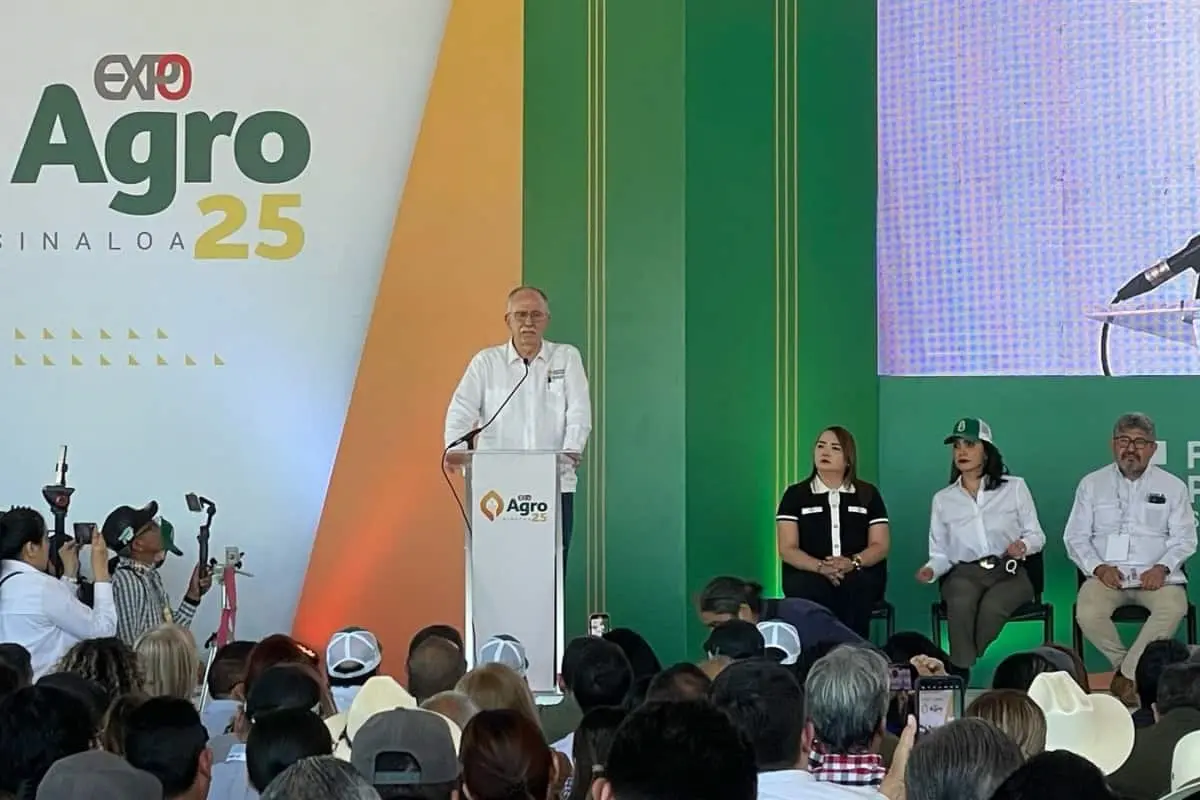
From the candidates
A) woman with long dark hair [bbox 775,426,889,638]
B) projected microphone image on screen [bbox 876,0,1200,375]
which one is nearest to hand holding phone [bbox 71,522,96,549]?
woman with long dark hair [bbox 775,426,889,638]

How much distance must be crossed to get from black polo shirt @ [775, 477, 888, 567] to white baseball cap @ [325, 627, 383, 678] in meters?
2.71

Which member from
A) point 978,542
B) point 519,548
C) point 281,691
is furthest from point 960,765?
point 978,542

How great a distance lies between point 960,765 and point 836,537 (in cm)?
424

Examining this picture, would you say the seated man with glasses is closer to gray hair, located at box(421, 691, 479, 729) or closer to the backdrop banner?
the backdrop banner

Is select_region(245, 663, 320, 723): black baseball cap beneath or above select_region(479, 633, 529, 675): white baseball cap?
above

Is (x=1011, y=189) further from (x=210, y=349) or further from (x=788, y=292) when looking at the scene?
(x=210, y=349)

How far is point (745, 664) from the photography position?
319 centimetres

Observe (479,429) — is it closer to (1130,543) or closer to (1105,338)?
(1130,543)

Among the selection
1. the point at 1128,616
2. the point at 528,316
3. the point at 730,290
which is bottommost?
the point at 1128,616

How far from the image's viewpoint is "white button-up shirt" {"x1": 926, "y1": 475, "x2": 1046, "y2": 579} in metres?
6.93

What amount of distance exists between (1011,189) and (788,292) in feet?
4.00

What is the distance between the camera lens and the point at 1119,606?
6.85 metres

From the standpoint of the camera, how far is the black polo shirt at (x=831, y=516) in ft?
22.3

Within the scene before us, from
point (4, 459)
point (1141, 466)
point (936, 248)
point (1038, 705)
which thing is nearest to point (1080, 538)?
point (1141, 466)
